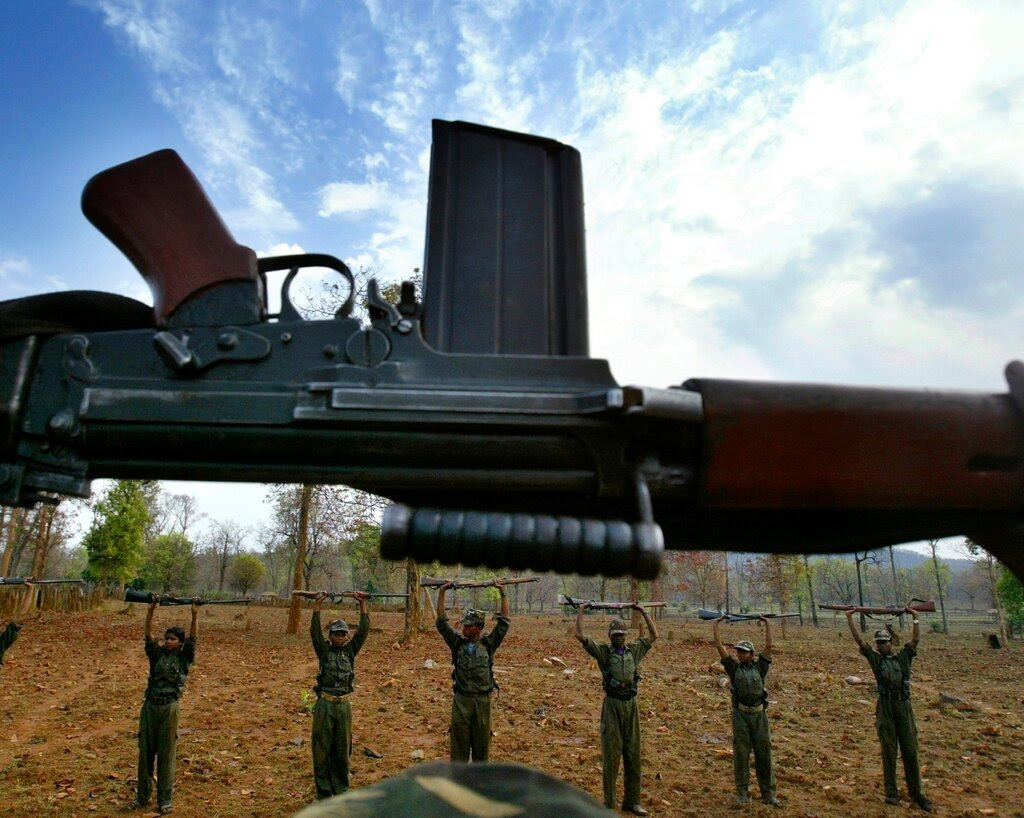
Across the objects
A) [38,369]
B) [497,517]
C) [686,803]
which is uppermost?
[38,369]

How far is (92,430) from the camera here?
5.37 feet

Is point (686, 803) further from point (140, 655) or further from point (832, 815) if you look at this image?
point (140, 655)

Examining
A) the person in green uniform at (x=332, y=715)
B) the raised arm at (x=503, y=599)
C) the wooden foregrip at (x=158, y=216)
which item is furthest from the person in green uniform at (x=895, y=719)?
the wooden foregrip at (x=158, y=216)

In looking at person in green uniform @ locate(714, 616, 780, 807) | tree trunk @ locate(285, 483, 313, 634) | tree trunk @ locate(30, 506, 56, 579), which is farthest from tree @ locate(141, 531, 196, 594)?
person in green uniform @ locate(714, 616, 780, 807)

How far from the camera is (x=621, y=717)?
8000mm

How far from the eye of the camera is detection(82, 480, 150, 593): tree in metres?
26.5

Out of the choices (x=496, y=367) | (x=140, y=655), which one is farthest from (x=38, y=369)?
(x=140, y=655)

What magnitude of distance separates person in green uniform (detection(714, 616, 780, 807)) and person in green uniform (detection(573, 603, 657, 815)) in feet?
4.26

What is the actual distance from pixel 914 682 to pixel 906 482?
17326 millimetres

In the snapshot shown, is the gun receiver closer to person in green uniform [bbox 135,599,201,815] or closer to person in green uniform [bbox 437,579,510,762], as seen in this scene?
person in green uniform [bbox 437,579,510,762]

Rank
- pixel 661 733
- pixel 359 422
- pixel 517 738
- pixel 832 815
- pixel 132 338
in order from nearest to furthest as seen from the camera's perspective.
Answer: pixel 359 422
pixel 132 338
pixel 832 815
pixel 517 738
pixel 661 733

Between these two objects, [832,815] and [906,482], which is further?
[832,815]

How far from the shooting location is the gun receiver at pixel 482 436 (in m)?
1.58

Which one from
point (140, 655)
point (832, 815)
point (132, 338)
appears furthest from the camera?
point (140, 655)
